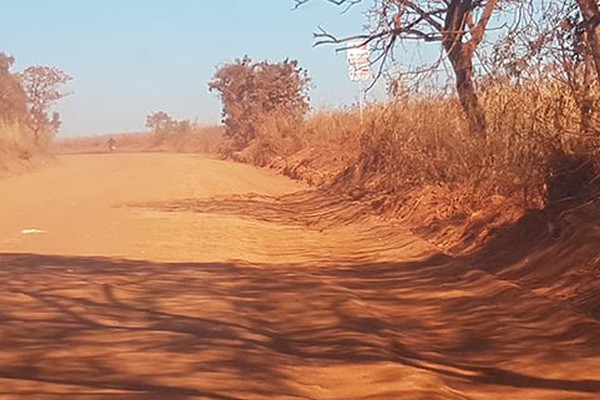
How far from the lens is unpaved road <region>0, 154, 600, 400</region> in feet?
21.0

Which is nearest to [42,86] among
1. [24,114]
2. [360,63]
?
[24,114]

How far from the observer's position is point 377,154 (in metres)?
22.4

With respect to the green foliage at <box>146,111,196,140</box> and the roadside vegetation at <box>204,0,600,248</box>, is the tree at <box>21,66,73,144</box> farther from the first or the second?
the roadside vegetation at <box>204,0,600,248</box>

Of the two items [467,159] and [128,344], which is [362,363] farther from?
[467,159]

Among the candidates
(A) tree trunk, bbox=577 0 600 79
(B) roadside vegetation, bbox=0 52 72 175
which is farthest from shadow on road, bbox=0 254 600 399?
(B) roadside vegetation, bbox=0 52 72 175

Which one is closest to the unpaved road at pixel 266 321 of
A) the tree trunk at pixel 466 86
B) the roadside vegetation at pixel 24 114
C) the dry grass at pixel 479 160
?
the dry grass at pixel 479 160

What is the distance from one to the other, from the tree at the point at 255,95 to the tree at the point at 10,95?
449 inches

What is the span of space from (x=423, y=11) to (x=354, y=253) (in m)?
4.87

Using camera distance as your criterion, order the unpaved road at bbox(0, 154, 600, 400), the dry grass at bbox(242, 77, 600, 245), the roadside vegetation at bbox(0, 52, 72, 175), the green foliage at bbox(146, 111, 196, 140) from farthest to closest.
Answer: the green foliage at bbox(146, 111, 196, 140), the roadside vegetation at bbox(0, 52, 72, 175), the dry grass at bbox(242, 77, 600, 245), the unpaved road at bbox(0, 154, 600, 400)

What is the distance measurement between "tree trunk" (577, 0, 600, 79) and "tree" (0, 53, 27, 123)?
43.6m

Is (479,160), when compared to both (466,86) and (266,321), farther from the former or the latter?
(266,321)

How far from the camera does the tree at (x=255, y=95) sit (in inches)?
1950

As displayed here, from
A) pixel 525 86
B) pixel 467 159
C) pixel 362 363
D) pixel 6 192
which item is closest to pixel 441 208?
pixel 467 159

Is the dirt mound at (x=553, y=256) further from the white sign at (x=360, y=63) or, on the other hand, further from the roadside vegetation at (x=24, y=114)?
the roadside vegetation at (x=24, y=114)
